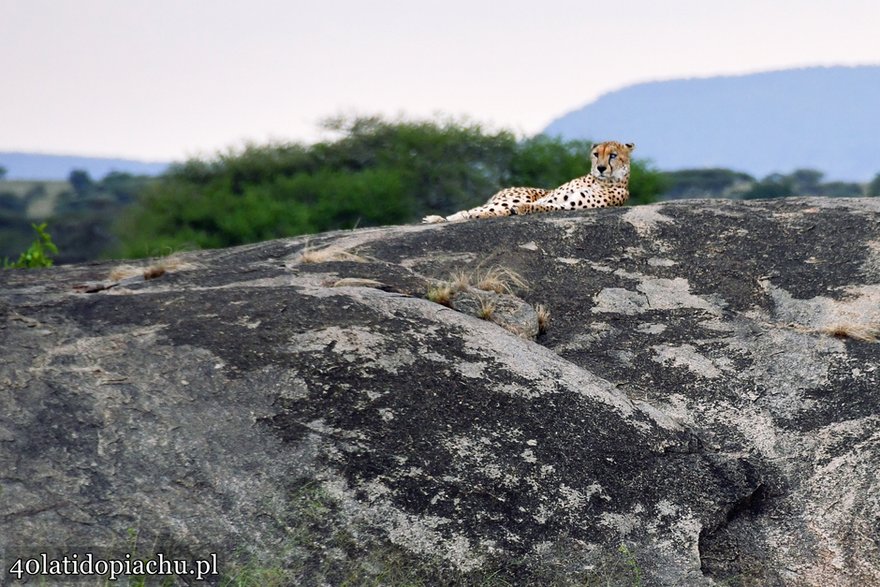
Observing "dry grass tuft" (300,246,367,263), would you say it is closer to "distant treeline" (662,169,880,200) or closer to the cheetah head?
the cheetah head

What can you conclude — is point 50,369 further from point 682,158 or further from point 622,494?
point 682,158

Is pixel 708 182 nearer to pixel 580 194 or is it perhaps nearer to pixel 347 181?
pixel 347 181

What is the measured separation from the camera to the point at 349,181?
31688 mm

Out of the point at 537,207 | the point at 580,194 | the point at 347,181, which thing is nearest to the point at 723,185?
the point at 347,181

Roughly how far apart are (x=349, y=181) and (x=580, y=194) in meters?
20.6

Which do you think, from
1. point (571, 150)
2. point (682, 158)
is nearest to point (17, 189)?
point (571, 150)

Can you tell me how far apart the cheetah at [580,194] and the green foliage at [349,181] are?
17978mm

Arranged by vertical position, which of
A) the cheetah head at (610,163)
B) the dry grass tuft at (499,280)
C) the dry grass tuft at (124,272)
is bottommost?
the dry grass tuft at (499,280)

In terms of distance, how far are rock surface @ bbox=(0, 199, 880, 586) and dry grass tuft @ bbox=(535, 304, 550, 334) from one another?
5.5 inches

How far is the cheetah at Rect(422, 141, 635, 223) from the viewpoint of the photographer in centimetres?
1135

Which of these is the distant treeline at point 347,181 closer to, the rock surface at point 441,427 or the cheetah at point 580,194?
the cheetah at point 580,194

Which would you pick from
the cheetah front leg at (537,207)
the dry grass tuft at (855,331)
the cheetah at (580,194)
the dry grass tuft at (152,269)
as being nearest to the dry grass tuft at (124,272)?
the dry grass tuft at (152,269)

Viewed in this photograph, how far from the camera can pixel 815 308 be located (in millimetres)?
8562

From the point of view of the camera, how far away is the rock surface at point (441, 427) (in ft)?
19.9
